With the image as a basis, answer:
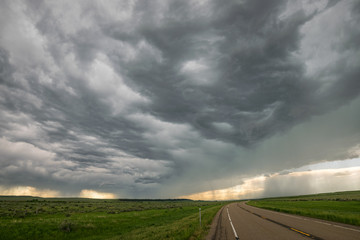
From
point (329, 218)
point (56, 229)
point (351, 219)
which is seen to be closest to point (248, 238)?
point (351, 219)

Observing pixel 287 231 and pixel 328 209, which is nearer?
pixel 287 231

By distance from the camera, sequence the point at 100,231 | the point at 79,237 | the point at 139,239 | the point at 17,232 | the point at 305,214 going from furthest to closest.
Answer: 1. the point at 305,214
2. the point at 100,231
3. the point at 79,237
4. the point at 17,232
5. the point at 139,239

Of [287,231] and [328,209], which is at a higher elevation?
[287,231]

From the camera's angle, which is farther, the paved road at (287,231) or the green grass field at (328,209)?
the green grass field at (328,209)

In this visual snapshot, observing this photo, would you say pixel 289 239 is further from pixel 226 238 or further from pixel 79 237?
pixel 79 237

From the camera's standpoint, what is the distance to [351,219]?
56.4 ft

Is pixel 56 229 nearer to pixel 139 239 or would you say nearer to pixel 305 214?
pixel 139 239

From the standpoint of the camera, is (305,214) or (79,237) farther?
(305,214)

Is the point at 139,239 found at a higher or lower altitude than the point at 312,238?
lower

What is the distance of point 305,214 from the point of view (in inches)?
1020

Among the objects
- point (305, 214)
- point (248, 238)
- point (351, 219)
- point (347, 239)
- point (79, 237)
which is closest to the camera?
point (347, 239)

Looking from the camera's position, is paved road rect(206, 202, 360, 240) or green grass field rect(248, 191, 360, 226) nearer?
paved road rect(206, 202, 360, 240)

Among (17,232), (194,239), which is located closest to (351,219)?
(194,239)

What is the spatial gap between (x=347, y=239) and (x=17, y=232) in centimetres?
2682
